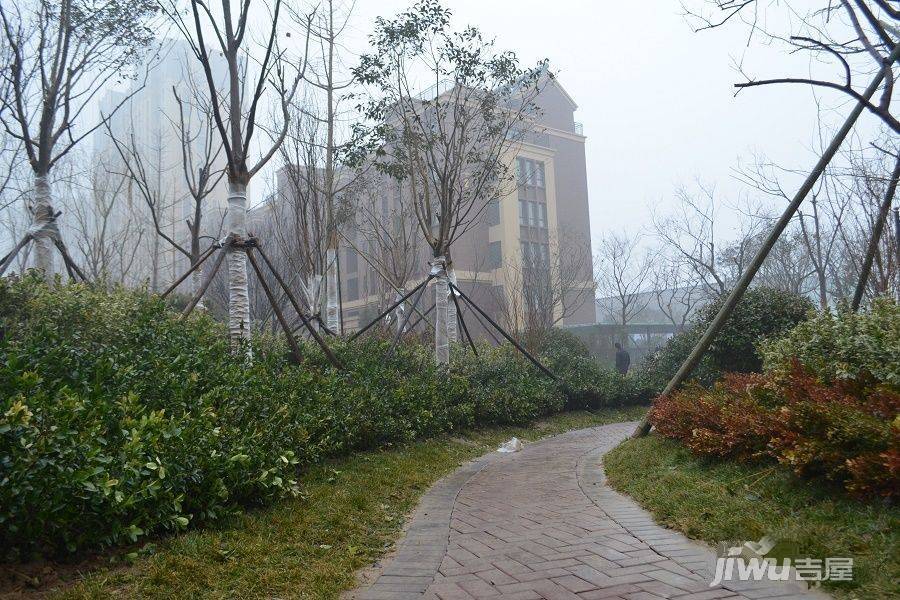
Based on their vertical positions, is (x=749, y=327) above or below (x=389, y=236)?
below

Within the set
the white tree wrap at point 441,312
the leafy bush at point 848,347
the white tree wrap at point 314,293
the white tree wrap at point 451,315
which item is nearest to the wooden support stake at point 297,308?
the white tree wrap at point 441,312

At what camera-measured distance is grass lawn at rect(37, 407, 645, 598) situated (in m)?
3.43

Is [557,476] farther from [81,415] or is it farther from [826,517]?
[81,415]

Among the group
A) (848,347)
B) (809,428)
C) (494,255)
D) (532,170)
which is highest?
(532,170)

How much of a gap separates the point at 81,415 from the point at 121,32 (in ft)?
27.8

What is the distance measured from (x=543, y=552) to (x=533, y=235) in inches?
1057

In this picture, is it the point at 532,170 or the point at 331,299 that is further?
the point at 532,170

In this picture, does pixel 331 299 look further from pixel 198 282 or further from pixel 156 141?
pixel 156 141

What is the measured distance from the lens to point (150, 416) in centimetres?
434

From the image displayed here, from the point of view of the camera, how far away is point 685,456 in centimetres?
625

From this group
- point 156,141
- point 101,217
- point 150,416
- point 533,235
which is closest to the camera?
point 150,416

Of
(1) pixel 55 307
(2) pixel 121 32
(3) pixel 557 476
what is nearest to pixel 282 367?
(1) pixel 55 307

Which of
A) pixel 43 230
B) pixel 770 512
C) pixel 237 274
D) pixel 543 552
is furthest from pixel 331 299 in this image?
pixel 770 512

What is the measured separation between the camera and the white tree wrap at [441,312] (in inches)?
430
